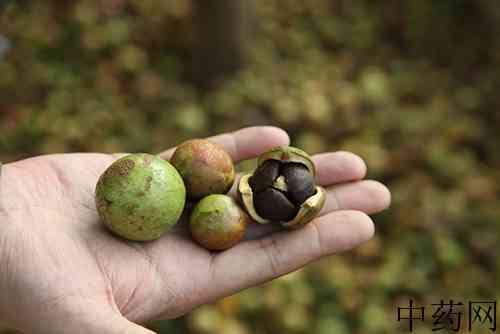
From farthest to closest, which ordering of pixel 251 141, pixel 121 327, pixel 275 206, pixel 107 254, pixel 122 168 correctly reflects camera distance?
pixel 251 141 < pixel 275 206 < pixel 122 168 < pixel 107 254 < pixel 121 327

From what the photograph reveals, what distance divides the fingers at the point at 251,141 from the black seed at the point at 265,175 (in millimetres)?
352

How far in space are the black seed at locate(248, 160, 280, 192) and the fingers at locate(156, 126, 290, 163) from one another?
1.15ft

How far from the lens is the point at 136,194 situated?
2.98 metres

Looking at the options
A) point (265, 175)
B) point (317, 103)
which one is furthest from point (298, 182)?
point (317, 103)

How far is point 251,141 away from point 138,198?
1037 millimetres

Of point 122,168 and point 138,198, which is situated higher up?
point 122,168

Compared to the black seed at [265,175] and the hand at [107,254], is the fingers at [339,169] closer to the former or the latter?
the hand at [107,254]

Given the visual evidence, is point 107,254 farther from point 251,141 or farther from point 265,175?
point 251,141

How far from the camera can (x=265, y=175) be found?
3381 mm

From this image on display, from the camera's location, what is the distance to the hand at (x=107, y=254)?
2541mm

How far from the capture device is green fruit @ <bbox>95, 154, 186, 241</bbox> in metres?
2.97

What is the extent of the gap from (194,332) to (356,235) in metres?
1.72

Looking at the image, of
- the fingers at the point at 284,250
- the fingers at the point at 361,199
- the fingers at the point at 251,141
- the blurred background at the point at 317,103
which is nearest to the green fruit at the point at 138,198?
the fingers at the point at 284,250

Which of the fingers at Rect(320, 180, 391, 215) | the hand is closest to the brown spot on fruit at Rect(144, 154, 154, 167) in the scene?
the hand
